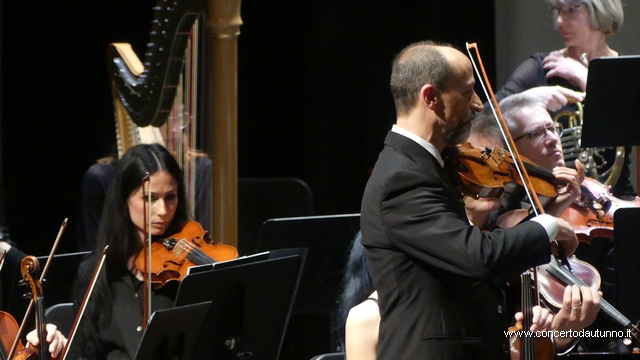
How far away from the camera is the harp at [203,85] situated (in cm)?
294

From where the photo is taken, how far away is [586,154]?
3.57m

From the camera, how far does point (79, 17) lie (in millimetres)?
4609

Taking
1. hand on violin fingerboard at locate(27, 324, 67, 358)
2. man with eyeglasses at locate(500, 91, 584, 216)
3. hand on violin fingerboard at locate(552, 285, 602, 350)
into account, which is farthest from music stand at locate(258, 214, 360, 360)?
hand on violin fingerboard at locate(552, 285, 602, 350)

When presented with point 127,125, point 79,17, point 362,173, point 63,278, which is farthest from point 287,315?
point 79,17

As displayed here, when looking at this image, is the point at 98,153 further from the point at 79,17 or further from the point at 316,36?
the point at 316,36

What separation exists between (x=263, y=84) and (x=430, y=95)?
2766 millimetres

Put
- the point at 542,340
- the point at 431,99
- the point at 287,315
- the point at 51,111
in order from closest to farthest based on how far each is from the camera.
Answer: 1. the point at 431,99
2. the point at 542,340
3. the point at 287,315
4. the point at 51,111

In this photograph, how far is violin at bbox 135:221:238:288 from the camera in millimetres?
2758

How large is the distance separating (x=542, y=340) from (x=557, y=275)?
1.10 ft

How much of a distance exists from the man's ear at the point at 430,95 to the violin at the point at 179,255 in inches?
35.9

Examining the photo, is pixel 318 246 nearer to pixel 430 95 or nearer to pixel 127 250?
pixel 127 250

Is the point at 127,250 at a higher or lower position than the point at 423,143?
lower

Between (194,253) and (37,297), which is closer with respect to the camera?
(37,297)

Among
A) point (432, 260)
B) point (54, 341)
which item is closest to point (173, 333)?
point (54, 341)
